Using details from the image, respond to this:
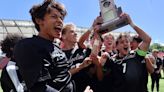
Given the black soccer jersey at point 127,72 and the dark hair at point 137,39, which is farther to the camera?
the dark hair at point 137,39

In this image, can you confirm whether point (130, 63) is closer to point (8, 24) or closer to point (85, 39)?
point (85, 39)

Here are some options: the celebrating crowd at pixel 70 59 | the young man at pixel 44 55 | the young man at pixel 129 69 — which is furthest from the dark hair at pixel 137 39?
the young man at pixel 44 55

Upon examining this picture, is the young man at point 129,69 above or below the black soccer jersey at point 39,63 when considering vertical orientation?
below

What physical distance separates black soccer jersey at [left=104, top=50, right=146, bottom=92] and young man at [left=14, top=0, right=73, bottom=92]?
1.98m

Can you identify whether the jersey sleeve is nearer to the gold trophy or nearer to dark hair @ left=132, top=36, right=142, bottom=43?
the gold trophy

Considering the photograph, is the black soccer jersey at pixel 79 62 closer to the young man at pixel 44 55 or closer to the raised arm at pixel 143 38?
the raised arm at pixel 143 38

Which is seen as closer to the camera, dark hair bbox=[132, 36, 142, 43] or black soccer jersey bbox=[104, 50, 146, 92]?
black soccer jersey bbox=[104, 50, 146, 92]

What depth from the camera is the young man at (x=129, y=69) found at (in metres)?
5.20

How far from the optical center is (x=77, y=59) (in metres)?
5.18

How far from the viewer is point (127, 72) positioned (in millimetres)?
5242

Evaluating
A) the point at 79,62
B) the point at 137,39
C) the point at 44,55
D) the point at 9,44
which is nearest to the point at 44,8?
the point at 44,55

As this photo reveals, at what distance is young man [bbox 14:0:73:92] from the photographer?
302cm

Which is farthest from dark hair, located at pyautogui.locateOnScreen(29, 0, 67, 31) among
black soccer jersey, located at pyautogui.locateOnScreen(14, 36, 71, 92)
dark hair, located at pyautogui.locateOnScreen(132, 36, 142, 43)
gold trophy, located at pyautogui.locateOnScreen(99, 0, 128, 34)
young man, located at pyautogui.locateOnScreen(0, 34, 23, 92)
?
dark hair, located at pyautogui.locateOnScreen(132, 36, 142, 43)

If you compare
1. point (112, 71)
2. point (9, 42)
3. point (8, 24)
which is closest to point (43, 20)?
point (9, 42)
